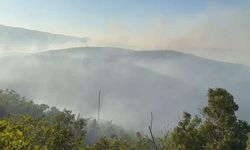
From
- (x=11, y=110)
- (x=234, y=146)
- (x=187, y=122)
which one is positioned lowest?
(x=234, y=146)

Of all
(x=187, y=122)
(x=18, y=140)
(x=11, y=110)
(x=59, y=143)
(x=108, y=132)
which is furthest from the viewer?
(x=108, y=132)

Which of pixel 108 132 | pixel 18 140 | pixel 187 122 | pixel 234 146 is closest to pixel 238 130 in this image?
pixel 234 146

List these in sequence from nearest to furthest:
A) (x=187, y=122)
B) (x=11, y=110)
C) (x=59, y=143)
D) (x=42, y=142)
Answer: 1. (x=59, y=143)
2. (x=187, y=122)
3. (x=42, y=142)
4. (x=11, y=110)

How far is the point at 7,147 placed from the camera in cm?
2350

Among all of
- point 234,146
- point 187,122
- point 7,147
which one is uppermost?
point 187,122

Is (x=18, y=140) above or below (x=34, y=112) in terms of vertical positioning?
below

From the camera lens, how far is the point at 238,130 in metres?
45.8

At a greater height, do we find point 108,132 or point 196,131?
point 108,132

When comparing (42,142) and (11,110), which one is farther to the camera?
(11,110)

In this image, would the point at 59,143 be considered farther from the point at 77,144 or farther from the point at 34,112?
the point at 34,112

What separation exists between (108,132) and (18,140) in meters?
152

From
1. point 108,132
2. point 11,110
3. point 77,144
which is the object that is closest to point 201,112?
point 77,144

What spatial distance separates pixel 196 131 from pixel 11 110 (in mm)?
97405

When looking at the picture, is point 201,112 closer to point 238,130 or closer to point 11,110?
point 238,130
